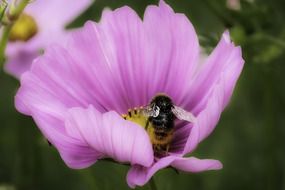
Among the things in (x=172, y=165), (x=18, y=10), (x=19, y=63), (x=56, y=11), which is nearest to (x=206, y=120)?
(x=172, y=165)

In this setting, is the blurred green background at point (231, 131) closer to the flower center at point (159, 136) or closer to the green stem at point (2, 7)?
the flower center at point (159, 136)

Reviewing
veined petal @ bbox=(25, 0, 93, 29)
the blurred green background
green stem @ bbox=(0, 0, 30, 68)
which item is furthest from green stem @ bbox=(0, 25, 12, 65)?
veined petal @ bbox=(25, 0, 93, 29)

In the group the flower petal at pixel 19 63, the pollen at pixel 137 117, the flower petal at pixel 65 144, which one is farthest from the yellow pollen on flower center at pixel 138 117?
the flower petal at pixel 19 63

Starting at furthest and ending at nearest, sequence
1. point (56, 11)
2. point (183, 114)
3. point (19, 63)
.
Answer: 1. point (56, 11)
2. point (19, 63)
3. point (183, 114)

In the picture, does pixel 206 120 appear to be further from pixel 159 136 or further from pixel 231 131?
pixel 231 131

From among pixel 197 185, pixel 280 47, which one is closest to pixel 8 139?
pixel 197 185

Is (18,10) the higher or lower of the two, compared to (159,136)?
higher
